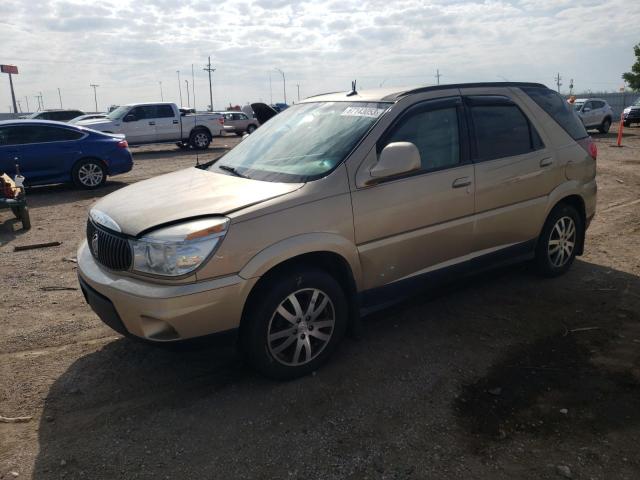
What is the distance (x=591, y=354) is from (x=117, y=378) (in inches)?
130

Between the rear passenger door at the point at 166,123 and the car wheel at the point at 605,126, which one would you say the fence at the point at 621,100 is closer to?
the car wheel at the point at 605,126

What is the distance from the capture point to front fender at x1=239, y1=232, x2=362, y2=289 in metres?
3.14

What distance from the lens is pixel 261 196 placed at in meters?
3.33

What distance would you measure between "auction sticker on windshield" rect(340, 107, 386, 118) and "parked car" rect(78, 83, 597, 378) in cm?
1

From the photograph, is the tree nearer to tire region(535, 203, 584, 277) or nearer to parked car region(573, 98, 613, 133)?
parked car region(573, 98, 613, 133)

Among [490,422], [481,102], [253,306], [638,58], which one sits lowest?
[490,422]

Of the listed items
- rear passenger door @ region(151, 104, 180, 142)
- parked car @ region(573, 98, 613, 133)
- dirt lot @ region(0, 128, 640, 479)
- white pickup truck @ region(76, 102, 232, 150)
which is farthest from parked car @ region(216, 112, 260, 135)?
dirt lot @ region(0, 128, 640, 479)

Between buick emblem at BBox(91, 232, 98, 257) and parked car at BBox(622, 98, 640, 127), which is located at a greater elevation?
parked car at BBox(622, 98, 640, 127)

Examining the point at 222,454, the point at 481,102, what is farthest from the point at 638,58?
the point at 222,454

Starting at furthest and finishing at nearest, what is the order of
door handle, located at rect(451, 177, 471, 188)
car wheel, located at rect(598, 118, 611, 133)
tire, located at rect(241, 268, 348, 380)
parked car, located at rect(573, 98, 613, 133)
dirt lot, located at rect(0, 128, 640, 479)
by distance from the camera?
car wheel, located at rect(598, 118, 611, 133) < parked car, located at rect(573, 98, 613, 133) < door handle, located at rect(451, 177, 471, 188) < tire, located at rect(241, 268, 348, 380) < dirt lot, located at rect(0, 128, 640, 479)

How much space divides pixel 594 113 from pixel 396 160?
2486 centimetres

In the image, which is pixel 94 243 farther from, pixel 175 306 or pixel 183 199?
pixel 175 306

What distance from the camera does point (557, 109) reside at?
509 cm

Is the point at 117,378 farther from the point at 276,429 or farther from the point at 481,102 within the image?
the point at 481,102
